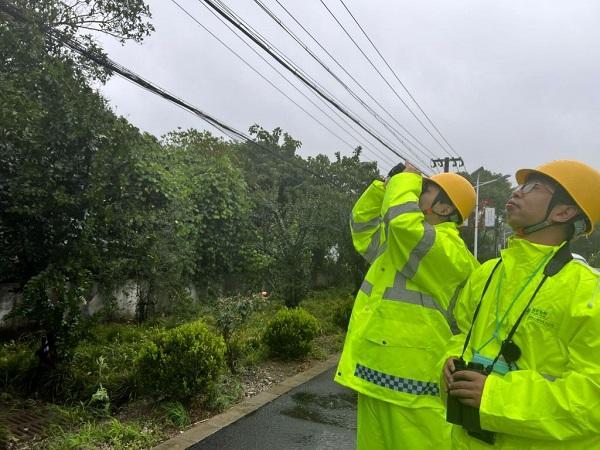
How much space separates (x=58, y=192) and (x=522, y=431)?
377 centimetres

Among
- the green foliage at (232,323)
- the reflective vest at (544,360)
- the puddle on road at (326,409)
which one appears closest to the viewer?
the reflective vest at (544,360)

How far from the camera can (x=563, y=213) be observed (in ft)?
5.50

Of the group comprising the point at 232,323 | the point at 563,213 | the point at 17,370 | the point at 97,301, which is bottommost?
the point at 17,370

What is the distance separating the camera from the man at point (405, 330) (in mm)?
2127

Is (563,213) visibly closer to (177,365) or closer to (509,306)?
(509,306)

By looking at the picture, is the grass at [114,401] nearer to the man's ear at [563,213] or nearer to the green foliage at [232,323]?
the green foliage at [232,323]

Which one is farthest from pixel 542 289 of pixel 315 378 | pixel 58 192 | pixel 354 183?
pixel 354 183

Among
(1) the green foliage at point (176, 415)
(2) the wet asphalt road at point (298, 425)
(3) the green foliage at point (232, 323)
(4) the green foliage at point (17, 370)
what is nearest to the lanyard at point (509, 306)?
(2) the wet asphalt road at point (298, 425)

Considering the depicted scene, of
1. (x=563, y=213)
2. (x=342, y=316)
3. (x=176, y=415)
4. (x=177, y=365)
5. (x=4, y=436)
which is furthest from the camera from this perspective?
(x=342, y=316)

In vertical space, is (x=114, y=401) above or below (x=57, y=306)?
below

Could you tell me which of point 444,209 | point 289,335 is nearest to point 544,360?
point 444,209

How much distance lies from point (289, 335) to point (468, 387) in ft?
17.6

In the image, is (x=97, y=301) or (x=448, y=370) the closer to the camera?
(x=448, y=370)

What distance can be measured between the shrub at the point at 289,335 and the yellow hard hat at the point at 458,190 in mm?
4439
